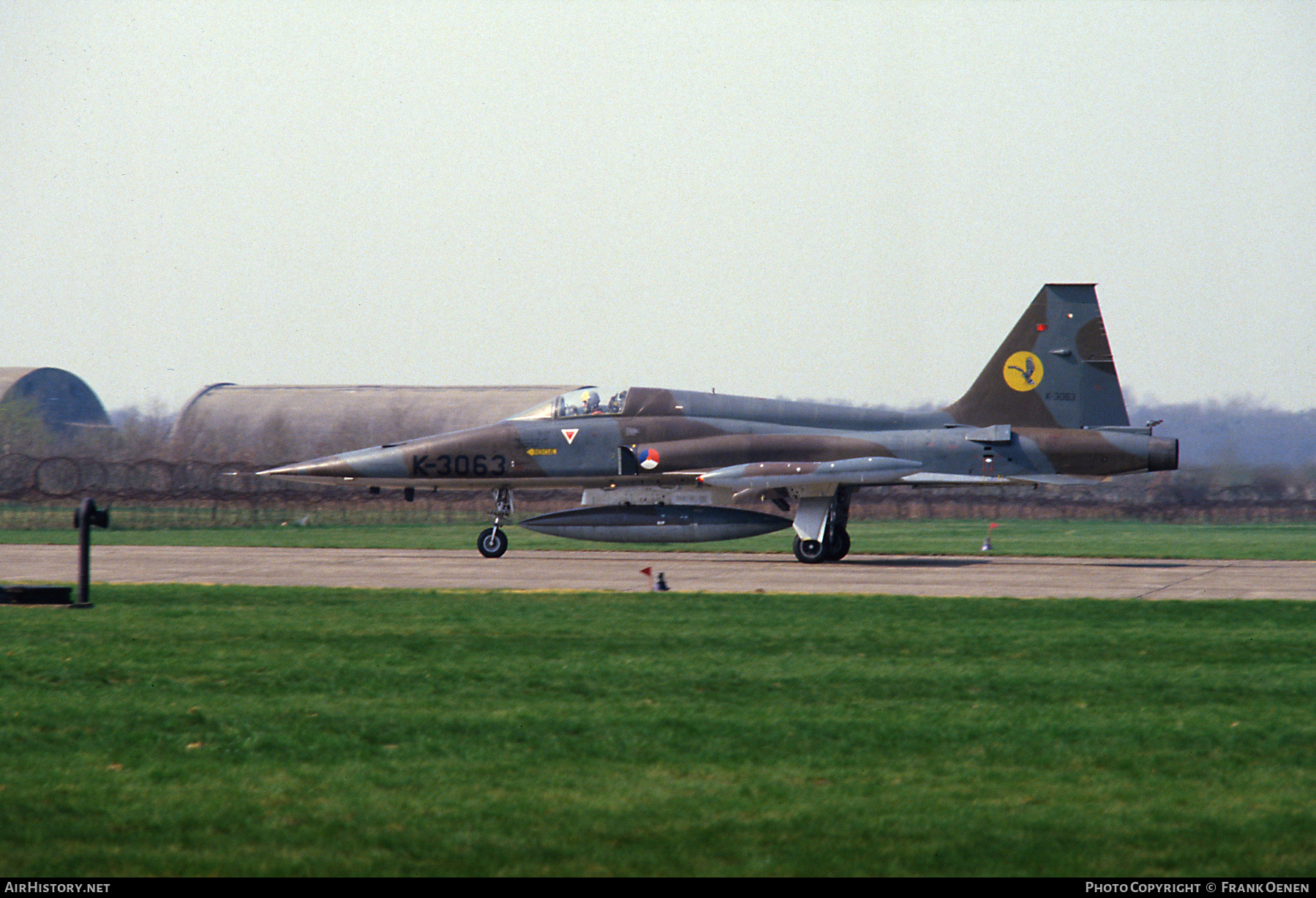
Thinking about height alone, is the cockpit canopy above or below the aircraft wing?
above

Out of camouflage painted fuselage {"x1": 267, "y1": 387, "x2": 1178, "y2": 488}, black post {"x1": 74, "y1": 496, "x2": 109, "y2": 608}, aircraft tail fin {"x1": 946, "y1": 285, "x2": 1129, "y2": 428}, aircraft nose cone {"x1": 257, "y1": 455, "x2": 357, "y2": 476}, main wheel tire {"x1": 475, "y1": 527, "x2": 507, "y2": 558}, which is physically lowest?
main wheel tire {"x1": 475, "y1": 527, "x2": 507, "y2": 558}

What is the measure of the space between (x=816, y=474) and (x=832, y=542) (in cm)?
148

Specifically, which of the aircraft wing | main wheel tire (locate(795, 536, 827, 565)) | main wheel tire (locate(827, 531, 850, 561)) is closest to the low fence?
the aircraft wing

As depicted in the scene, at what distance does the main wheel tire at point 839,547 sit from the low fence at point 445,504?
54.7ft

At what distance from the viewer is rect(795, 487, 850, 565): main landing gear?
78.2 feet

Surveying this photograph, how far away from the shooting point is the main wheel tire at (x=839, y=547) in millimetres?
24016

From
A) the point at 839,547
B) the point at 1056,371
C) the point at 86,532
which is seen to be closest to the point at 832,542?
the point at 839,547

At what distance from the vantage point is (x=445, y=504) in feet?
149

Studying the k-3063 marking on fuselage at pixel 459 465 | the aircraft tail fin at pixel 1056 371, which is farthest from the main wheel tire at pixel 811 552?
the k-3063 marking on fuselage at pixel 459 465

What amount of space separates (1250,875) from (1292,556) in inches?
911

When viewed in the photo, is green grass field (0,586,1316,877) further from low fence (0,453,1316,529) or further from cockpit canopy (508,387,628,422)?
low fence (0,453,1316,529)

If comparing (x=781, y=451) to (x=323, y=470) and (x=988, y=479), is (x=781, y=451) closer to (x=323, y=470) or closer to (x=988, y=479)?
(x=988, y=479)

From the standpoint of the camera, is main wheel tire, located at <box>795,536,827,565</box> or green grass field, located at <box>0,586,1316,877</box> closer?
green grass field, located at <box>0,586,1316,877</box>

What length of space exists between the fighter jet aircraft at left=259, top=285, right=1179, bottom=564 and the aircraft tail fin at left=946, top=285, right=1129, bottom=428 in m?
0.03
